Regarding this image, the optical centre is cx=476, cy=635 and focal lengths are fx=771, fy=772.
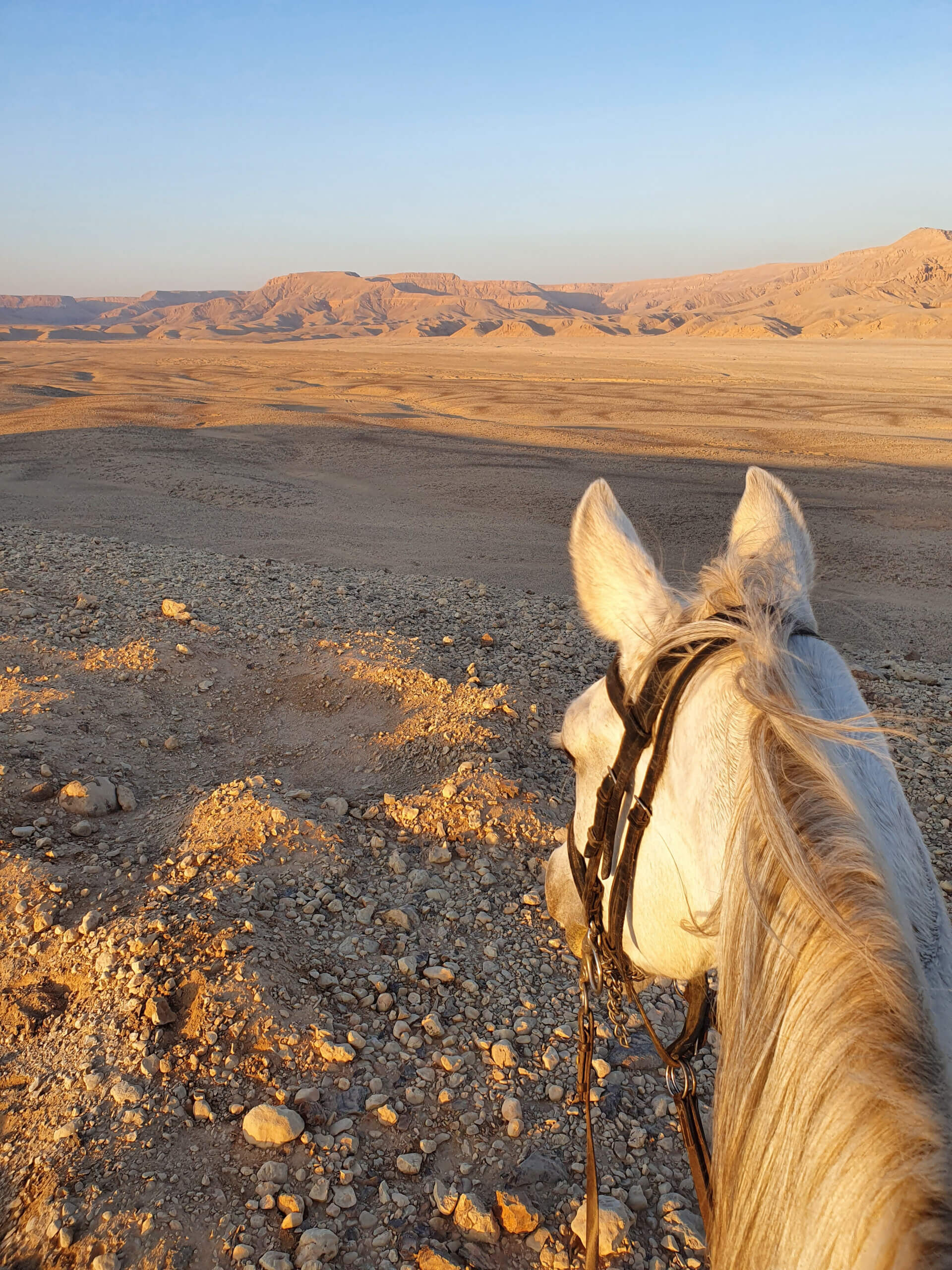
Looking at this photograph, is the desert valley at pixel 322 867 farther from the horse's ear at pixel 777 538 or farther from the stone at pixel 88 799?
the horse's ear at pixel 777 538

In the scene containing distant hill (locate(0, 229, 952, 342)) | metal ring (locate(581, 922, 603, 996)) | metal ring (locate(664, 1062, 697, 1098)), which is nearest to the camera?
metal ring (locate(664, 1062, 697, 1098))

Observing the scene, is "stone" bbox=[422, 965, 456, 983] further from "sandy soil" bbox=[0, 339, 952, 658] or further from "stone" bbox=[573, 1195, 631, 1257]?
"sandy soil" bbox=[0, 339, 952, 658]

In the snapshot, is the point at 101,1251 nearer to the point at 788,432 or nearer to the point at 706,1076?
the point at 706,1076

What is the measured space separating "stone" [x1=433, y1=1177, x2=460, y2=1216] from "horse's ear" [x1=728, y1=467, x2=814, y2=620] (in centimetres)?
197

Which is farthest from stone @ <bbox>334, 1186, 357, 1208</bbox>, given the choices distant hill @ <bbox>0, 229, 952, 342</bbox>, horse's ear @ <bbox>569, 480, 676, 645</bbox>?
distant hill @ <bbox>0, 229, 952, 342</bbox>

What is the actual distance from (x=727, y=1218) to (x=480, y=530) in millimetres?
10436

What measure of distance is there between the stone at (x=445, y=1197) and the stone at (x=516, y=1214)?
0.12 metres

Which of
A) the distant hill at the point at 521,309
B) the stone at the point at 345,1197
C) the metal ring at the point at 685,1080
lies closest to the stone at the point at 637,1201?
the stone at the point at 345,1197

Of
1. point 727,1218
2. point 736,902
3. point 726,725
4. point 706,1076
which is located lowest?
point 706,1076

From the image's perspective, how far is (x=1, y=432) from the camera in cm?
1642

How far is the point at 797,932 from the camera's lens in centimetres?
95

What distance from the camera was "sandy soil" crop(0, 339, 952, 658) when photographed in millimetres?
9781

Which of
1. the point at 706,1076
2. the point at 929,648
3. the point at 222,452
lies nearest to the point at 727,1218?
the point at 706,1076

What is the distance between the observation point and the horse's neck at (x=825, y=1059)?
0.74m
